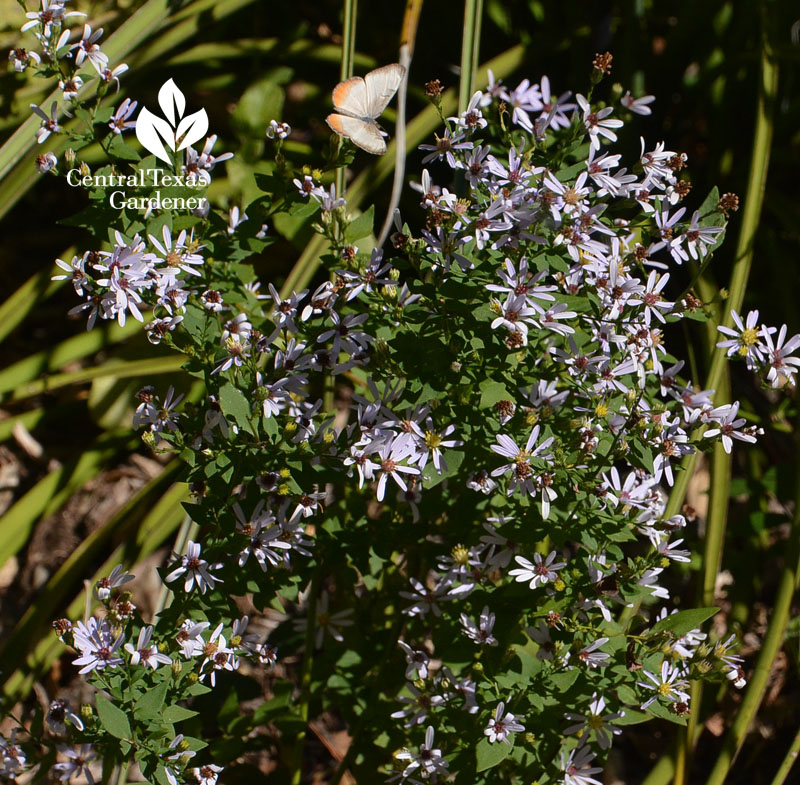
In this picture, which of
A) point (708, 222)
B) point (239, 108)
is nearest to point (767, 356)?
point (708, 222)

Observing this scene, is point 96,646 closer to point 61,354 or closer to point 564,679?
point 564,679

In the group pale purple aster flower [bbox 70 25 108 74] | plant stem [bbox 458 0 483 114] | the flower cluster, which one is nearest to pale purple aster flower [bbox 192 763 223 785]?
the flower cluster

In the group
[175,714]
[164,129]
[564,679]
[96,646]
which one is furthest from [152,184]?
[564,679]

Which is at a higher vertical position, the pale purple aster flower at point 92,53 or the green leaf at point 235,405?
the pale purple aster flower at point 92,53

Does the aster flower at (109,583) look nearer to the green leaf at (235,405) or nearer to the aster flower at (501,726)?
the green leaf at (235,405)

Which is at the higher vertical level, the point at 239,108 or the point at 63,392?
the point at 239,108

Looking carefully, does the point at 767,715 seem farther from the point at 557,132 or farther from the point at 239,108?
the point at 239,108

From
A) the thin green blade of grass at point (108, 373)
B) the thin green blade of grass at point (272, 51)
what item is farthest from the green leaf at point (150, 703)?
the thin green blade of grass at point (272, 51)
